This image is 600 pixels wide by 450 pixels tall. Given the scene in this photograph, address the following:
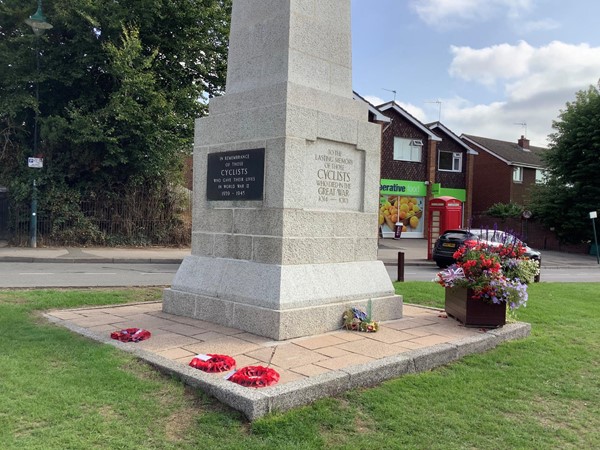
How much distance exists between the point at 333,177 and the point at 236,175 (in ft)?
4.05

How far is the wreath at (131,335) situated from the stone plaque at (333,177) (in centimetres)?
240

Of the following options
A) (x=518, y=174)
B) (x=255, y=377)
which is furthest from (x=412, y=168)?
(x=255, y=377)

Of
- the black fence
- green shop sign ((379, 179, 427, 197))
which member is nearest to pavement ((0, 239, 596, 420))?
the black fence

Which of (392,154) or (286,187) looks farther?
(392,154)

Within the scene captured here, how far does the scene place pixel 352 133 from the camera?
702 centimetres

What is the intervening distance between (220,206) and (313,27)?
2566mm

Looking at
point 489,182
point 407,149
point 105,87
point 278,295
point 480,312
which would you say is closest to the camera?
point 278,295

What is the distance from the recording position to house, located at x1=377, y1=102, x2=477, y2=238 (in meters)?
34.8

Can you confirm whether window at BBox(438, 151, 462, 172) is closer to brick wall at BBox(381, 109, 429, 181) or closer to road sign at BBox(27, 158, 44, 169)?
brick wall at BBox(381, 109, 429, 181)

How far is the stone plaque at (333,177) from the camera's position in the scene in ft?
21.6

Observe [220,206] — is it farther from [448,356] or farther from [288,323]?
[448,356]

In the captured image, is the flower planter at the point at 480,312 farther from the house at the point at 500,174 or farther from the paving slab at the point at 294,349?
the house at the point at 500,174

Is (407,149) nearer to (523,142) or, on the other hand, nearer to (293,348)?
(523,142)

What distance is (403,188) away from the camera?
3528 cm
